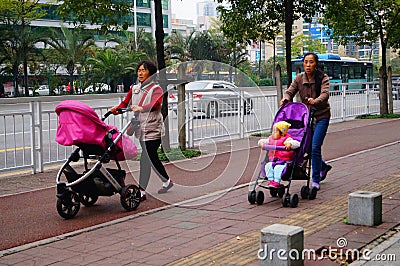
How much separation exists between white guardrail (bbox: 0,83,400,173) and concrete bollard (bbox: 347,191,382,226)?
448cm

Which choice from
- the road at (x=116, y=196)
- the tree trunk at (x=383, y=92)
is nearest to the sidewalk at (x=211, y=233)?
the road at (x=116, y=196)

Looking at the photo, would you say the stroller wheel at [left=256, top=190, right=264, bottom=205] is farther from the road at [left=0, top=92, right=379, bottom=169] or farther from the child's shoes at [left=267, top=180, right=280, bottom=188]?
the road at [left=0, top=92, right=379, bottom=169]

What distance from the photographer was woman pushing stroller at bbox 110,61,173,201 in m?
8.02

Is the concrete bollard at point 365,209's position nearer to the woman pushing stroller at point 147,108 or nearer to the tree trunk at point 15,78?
the woman pushing stroller at point 147,108

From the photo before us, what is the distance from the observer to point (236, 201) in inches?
318

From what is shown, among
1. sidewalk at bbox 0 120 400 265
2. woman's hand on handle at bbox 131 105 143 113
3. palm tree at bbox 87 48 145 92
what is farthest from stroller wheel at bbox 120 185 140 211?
palm tree at bbox 87 48 145 92

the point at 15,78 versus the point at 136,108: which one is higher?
the point at 15,78

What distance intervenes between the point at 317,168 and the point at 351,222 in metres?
1.80

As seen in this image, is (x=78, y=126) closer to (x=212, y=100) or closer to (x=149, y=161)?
(x=149, y=161)

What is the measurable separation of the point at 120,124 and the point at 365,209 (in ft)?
24.5

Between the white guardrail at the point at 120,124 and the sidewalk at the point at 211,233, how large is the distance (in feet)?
11.6

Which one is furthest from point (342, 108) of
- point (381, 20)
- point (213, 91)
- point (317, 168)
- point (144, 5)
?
point (144, 5)

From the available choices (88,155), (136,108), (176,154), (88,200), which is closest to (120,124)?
(176,154)

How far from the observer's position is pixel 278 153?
7.82 m
